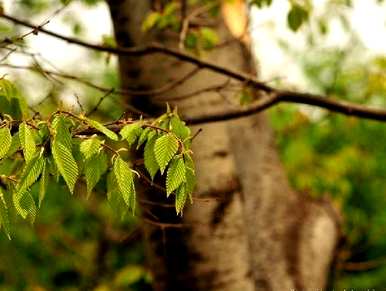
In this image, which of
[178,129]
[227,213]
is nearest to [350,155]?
[227,213]

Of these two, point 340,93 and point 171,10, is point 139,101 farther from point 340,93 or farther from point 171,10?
point 340,93

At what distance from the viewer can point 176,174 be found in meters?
1.48

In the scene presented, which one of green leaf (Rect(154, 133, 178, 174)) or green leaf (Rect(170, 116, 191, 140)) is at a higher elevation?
green leaf (Rect(170, 116, 191, 140))

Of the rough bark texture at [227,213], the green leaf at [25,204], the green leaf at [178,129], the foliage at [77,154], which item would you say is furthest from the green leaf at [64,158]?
the rough bark texture at [227,213]

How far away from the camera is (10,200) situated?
1.69 metres

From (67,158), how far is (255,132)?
2.39 m

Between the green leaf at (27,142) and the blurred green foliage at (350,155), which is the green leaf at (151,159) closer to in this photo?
the green leaf at (27,142)

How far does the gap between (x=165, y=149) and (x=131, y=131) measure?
135 mm

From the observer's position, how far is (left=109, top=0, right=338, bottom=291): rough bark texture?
285 centimetres

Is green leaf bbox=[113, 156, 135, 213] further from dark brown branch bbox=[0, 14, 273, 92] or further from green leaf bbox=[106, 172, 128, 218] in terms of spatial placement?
dark brown branch bbox=[0, 14, 273, 92]

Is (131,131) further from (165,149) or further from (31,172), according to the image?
(31,172)

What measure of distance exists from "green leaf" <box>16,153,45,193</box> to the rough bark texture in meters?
0.95

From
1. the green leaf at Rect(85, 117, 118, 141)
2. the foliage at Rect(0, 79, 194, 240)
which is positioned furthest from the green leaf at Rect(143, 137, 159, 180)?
the green leaf at Rect(85, 117, 118, 141)

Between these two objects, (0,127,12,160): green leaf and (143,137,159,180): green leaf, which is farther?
(143,137,159,180): green leaf
